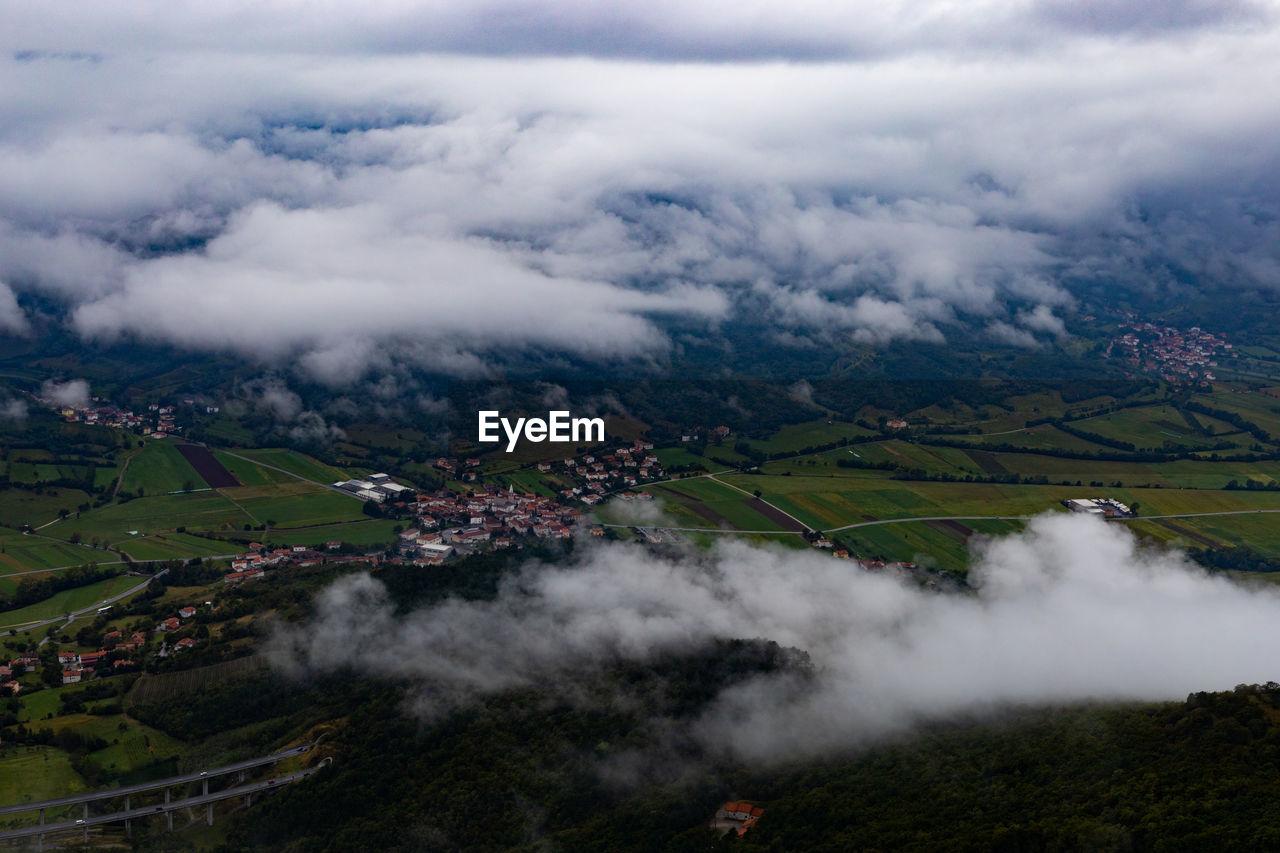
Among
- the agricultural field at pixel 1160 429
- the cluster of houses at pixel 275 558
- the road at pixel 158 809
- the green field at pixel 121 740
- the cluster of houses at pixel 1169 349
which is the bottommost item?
the road at pixel 158 809

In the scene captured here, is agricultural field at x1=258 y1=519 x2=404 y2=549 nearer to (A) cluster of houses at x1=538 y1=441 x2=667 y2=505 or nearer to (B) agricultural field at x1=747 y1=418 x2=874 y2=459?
(A) cluster of houses at x1=538 y1=441 x2=667 y2=505

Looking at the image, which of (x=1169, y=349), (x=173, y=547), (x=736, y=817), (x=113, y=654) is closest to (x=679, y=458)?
(x=173, y=547)

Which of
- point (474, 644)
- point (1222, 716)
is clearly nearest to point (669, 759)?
point (474, 644)

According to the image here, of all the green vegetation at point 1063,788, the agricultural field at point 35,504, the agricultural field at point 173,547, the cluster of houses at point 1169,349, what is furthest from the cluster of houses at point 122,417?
the cluster of houses at point 1169,349

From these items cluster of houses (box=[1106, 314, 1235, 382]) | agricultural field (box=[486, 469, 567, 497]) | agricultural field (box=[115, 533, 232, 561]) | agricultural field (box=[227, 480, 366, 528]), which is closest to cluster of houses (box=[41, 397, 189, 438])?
agricultural field (box=[227, 480, 366, 528])

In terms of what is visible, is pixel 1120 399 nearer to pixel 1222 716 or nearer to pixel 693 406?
pixel 693 406

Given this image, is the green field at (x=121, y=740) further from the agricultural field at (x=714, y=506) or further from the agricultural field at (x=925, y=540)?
the agricultural field at (x=925, y=540)
